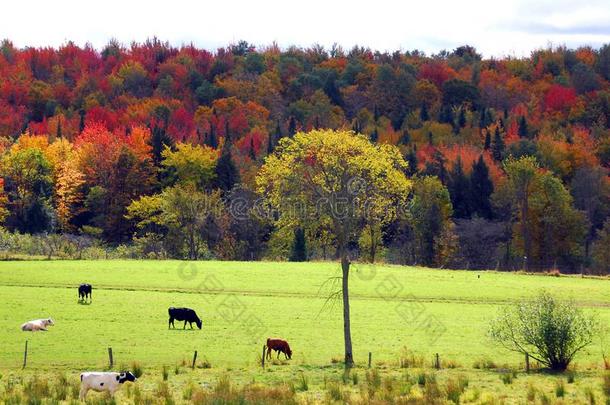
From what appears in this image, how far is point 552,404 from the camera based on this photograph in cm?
3297

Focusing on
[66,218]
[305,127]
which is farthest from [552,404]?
[305,127]

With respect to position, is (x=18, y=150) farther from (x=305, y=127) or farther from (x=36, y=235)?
(x=305, y=127)

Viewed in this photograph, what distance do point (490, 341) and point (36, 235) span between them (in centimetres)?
7152

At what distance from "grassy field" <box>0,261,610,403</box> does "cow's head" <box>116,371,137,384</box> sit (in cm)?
104

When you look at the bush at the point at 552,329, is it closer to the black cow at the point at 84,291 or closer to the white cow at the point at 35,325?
the white cow at the point at 35,325

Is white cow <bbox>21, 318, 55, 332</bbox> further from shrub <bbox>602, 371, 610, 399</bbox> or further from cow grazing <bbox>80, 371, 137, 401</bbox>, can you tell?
shrub <bbox>602, 371, 610, 399</bbox>

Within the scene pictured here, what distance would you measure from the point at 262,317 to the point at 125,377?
2073 centimetres

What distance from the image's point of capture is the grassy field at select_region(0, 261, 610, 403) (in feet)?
133

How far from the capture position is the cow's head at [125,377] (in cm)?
3494

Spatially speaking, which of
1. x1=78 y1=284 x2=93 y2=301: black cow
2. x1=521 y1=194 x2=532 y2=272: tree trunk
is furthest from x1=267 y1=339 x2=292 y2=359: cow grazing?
x1=521 y1=194 x2=532 y2=272: tree trunk

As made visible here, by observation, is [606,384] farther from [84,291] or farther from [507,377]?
[84,291]

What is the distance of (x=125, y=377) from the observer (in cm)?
3531

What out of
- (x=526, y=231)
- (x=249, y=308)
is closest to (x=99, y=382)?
(x=249, y=308)

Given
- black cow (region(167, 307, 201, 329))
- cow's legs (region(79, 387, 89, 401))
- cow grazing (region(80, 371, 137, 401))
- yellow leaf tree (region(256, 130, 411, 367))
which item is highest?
yellow leaf tree (region(256, 130, 411, 367))
